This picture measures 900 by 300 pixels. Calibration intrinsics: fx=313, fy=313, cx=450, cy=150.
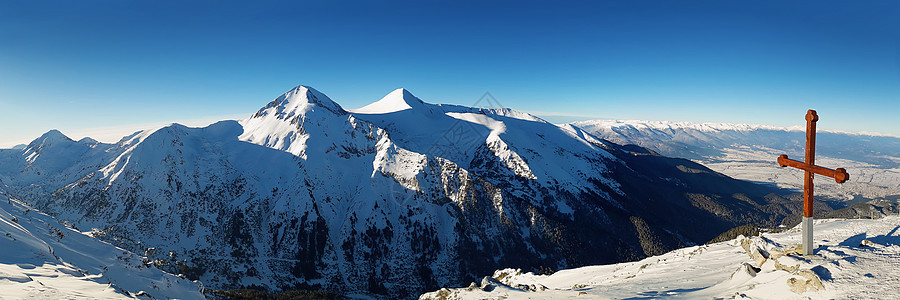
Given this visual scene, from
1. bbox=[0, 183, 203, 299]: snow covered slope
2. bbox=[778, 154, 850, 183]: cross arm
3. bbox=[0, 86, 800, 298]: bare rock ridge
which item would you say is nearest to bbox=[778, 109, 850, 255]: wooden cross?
bbox=[778, 154, 850, 183]: cross arm

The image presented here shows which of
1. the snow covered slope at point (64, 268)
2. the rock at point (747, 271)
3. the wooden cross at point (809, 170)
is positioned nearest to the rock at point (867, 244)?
the wooden cross at point (809, 170)

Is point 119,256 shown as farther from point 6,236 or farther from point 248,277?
point 248,277

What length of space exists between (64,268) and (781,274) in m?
55.6

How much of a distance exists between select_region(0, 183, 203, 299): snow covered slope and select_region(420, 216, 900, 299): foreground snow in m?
34.3

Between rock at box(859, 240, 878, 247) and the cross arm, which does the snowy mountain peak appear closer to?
the cross arm

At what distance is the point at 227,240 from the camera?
141125mm

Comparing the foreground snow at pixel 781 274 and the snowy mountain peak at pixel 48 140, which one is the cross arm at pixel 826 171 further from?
the snowy mountain peak at pixel 48 140

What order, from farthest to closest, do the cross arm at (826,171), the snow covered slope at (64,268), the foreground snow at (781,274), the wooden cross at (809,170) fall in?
1. the snow covered slope at (64,268)
2. the wooden cross at (809,170)
3. the foreground snow at (781,274)
4. the cross arm at (826,171)

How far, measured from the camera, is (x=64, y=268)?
27.0 metres

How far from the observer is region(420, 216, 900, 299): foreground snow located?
17750 millimetres

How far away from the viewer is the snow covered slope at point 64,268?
2137 centimetres

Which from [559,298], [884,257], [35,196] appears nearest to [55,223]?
[559,298]

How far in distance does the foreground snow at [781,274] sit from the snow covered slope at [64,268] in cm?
3428

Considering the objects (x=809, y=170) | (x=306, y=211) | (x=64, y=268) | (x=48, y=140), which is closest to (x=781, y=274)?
(x=809, y=170)
